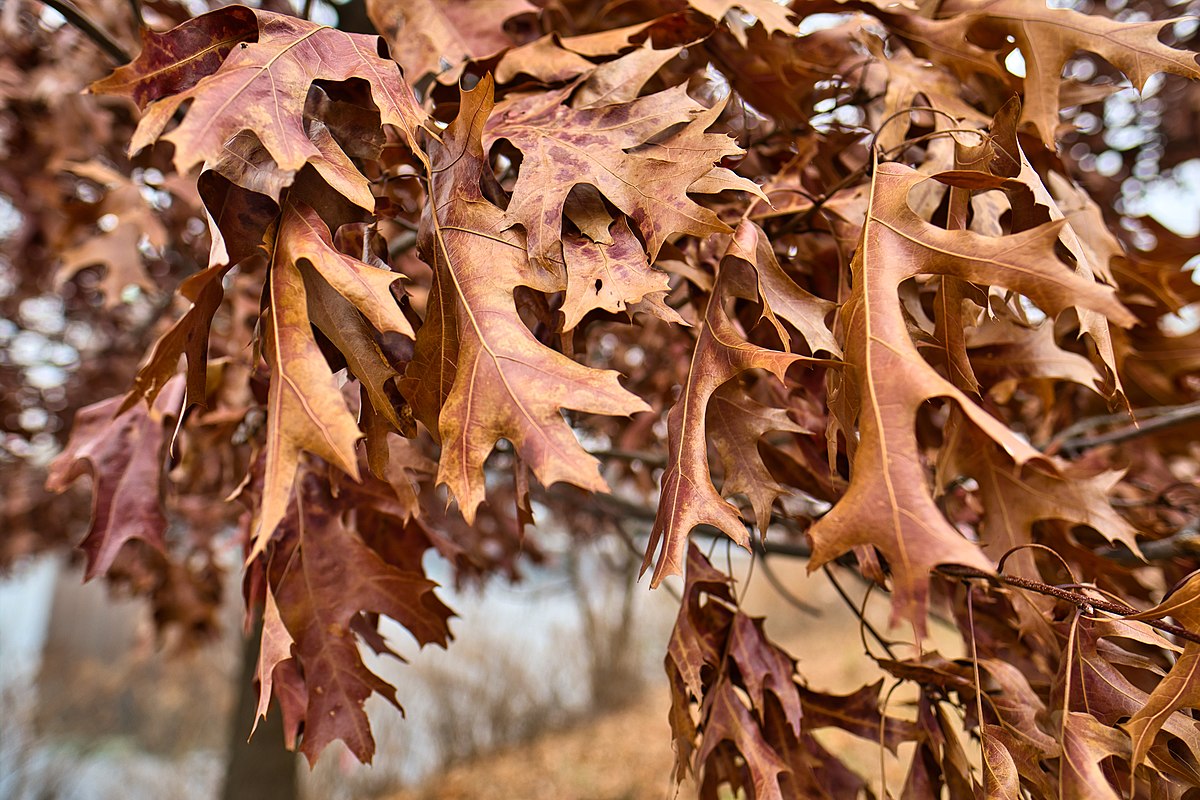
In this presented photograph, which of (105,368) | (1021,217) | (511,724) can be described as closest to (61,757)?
(511,724)

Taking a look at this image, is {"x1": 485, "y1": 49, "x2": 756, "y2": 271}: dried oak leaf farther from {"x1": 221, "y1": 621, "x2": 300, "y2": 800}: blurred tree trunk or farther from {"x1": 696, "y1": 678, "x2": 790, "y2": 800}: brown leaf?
{"x1": 221, "y1": 621, "x2": 300, "y2": 800}: blurred tree trunk

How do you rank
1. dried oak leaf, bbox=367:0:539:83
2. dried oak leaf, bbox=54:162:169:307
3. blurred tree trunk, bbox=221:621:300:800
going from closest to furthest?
dried oak leaf, bbox=367:0:539:83, dried oak leaf, bbox=54:162:169:307, blurred tree trunk, bbox=221:621:300:800

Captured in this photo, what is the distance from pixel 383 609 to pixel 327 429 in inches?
13.2

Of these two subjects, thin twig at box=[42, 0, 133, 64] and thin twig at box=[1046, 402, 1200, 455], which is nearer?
thin twig at box=[42, 0, 133, 64]

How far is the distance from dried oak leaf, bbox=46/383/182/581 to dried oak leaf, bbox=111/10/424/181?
0.54m

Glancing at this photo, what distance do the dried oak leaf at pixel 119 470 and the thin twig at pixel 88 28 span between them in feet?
1.46

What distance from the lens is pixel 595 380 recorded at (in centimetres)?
48

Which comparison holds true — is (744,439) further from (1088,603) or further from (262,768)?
(262,768)

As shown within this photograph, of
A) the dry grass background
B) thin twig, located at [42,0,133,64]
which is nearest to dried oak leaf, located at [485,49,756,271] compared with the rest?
thin twig, located at [42,0,133,64]

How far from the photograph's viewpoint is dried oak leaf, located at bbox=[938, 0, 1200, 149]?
66 centimetres

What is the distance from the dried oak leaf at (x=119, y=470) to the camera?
2.93 feet

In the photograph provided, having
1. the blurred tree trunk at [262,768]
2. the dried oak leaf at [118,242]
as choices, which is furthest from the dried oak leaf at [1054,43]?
the blurred tree trunk at [262,768]

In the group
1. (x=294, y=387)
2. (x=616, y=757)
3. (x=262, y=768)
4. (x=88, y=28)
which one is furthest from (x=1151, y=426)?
(x=616, y=757)

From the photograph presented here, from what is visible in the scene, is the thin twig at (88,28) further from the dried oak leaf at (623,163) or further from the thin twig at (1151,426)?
the thin twig at (1151,426)
